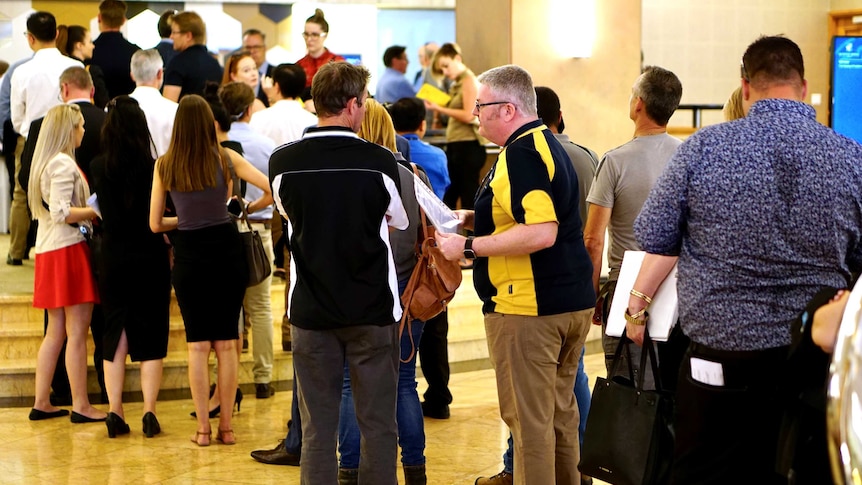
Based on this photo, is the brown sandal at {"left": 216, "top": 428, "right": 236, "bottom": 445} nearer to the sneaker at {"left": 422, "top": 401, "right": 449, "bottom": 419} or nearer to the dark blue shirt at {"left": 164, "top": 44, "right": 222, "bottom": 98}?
the sneaker at {"left": 422, "top": 401, "right": 449, "bottom": 419}

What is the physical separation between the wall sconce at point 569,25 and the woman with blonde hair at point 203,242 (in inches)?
137

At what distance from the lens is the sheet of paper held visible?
11.8 ft

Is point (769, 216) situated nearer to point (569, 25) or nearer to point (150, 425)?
point (150, 425)

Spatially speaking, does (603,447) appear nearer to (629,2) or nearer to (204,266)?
(204,266)

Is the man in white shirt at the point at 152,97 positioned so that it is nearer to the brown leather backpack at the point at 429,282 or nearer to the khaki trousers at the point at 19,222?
the khaki trousers at the point at 19,222

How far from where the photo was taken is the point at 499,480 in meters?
4.23

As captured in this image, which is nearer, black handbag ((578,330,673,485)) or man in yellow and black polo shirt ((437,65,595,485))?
black handbag ((578,330,673,485))

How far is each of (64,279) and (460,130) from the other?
3.65 m

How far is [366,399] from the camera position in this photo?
3312 millimetres

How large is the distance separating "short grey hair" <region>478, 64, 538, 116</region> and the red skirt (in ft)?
9.65

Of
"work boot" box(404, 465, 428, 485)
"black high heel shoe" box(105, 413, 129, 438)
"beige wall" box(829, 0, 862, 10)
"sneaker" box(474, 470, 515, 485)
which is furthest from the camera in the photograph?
"beige wall" box(829, 0, 862, 10)

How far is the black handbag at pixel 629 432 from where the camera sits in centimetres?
286

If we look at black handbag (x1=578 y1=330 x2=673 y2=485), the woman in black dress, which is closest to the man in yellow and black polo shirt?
black handbag (x1=578 y1=330 x2=673 y2=485)

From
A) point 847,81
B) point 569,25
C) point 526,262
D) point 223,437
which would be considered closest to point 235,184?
point 223,437
